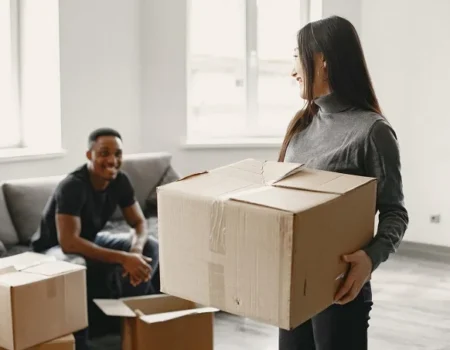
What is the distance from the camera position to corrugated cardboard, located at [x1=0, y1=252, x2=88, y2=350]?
2258 millimetres

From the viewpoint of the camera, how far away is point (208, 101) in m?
5.12

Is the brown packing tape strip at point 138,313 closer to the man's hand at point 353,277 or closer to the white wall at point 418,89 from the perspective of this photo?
the man's hand at point 353,277

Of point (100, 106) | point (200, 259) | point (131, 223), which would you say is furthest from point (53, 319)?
point (100, 106)

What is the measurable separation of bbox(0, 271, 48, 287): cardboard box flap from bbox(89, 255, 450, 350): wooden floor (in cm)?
82

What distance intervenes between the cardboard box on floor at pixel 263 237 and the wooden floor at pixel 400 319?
6.32ft

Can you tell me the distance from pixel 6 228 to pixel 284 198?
2.44m

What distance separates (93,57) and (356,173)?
3.16 metres

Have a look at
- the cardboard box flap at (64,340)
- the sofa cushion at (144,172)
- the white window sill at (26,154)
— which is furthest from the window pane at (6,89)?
the cardboard box flap at (64,340)

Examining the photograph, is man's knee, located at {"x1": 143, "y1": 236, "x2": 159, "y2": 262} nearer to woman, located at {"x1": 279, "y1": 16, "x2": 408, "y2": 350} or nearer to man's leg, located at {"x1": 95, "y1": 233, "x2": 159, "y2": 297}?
man's leg, located at {"x1": 95, "y1": 233, "x2": 159, "y2": 297}

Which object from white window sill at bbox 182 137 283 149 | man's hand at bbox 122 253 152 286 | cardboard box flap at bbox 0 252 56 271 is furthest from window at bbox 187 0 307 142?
cardboard box flap at bbox 0 252 56 271

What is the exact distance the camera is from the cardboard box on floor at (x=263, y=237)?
3.64ft

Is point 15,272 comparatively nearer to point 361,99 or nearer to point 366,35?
point 361,99

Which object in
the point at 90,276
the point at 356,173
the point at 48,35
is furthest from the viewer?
the point at 48,35

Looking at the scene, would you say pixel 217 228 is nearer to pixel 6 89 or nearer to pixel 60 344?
pixel 60 344
